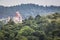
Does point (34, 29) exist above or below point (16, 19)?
below

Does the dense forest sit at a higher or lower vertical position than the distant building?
lower

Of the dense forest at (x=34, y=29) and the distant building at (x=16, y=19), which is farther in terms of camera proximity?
the distant building at (x=16, y=19)

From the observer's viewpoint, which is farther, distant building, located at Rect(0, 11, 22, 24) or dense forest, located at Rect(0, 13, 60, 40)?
distant building, located at Rect(0, 11, 22, 24)

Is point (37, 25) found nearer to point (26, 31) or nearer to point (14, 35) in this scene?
point (26, 31)

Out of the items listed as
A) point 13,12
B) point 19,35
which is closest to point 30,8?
point 13,12

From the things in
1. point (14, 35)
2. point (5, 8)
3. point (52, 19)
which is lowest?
point (14, 35)

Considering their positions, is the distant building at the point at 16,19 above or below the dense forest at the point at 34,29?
above

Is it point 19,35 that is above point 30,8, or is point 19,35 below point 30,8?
below

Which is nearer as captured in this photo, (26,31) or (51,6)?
(26,31)
